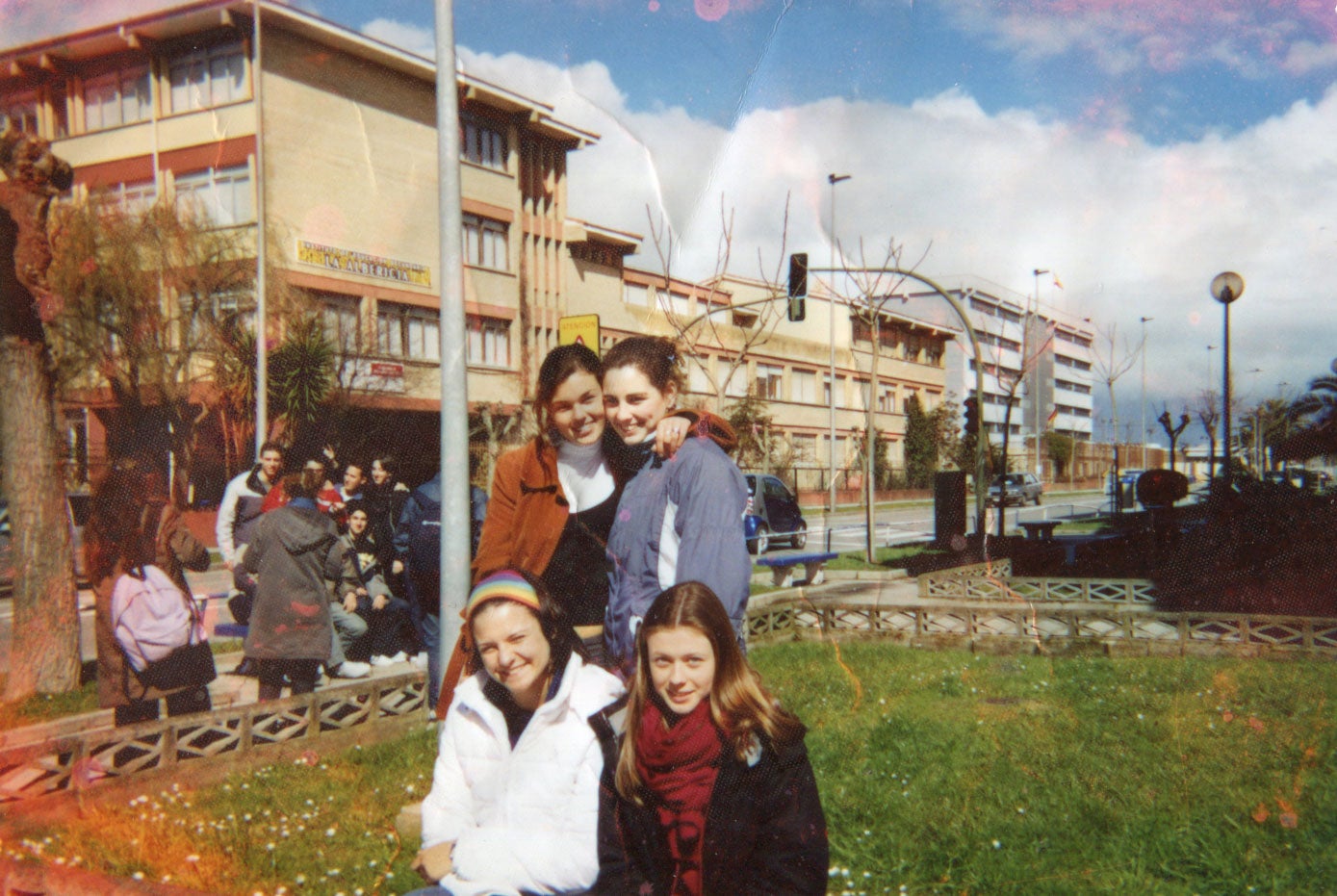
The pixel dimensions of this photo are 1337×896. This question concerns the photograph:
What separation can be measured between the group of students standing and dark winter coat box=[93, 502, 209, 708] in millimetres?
2566

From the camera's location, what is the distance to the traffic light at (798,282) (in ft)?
33.9

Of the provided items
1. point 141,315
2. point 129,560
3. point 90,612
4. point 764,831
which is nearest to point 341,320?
point 141,315

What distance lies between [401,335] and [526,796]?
7.60m

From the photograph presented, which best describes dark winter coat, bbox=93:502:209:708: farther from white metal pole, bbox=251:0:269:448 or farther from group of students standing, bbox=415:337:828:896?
group of students standing, bbox=415:337:828:896

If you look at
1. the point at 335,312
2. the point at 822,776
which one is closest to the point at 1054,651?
the point at 822,776

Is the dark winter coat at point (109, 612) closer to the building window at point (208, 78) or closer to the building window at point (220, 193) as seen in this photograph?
the building window at point (220, 193)

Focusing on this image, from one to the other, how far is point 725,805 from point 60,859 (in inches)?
116

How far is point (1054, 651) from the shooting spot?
716 cm

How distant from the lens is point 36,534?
550cm

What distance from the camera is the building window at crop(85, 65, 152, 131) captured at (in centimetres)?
664

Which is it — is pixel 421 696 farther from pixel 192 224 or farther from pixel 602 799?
Answer: pixel 192 224

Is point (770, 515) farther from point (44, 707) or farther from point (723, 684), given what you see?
point (723, 684)

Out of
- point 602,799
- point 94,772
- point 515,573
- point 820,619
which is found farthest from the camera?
point 820,619

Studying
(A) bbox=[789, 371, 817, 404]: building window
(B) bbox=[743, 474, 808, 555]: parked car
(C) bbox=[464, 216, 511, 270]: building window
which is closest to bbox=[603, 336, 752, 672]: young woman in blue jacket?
(C) bbox=[464, 216, 511, 270]: building window
